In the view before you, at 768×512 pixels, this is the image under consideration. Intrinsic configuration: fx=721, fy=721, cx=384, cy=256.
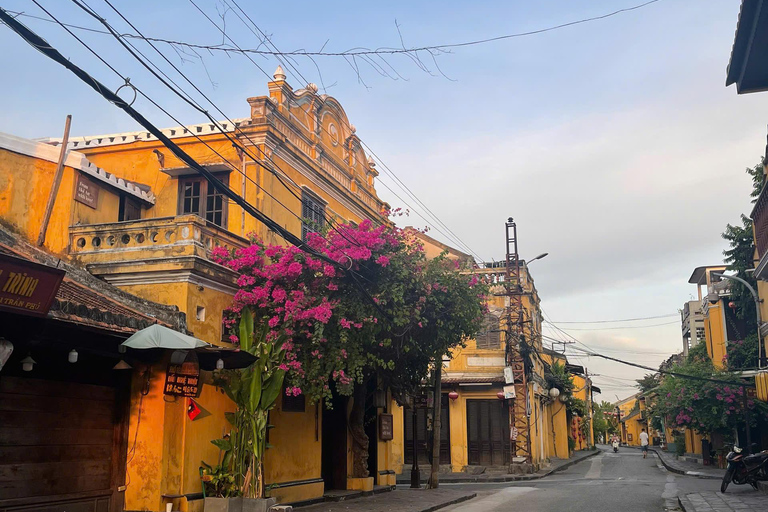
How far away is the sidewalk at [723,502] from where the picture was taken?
45.5 feet

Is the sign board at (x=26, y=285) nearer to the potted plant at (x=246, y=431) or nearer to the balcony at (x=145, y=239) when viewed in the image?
the balcony at (x=145, y=239)

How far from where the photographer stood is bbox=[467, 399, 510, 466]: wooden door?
2952 centimetres

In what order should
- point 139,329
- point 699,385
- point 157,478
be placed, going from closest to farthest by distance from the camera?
point 139,329 < point 157,478 < point 699,385

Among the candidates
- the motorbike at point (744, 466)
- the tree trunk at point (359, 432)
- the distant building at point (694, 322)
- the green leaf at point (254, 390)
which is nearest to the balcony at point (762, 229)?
the motorbike at point (744, 466)

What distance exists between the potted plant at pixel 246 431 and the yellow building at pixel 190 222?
0.35 metres

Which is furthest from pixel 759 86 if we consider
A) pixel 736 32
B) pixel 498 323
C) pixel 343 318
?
pixel 498 323

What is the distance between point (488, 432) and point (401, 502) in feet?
44.7

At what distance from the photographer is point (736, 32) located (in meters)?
6.69

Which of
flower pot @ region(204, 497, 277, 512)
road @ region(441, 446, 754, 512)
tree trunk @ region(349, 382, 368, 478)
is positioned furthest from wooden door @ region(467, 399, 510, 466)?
flower pot @ region(204, 497, 277, 512)

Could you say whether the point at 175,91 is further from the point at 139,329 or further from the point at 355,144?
the point at 355,144

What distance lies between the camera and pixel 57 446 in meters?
11.0

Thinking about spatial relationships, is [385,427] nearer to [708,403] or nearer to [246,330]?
[246,330]

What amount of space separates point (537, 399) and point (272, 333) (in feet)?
75.3

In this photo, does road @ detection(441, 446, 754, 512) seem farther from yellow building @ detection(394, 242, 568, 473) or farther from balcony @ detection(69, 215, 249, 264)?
balcony @ detection(69, 215, 249, 264)
